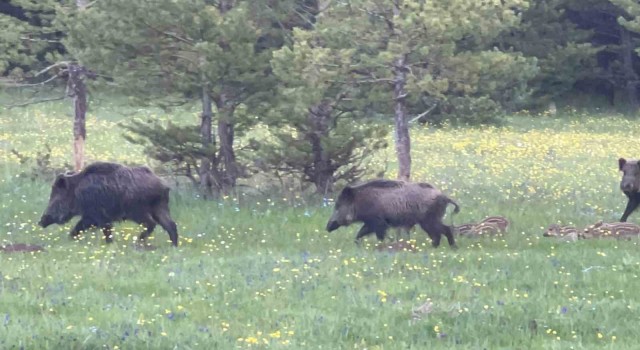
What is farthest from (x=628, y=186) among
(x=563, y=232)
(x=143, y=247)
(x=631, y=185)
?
(x=143, y=247)

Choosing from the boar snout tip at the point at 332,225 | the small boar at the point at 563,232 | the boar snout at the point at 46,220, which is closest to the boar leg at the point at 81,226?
the boar snout at the point at 46,220

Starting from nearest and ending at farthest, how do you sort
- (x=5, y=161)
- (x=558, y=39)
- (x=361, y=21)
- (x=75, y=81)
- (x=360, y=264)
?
(x=360, y=264) < (x=361, y=21) < (x=75, y=81) < (x=5, y=161) < (x=558, y=39)

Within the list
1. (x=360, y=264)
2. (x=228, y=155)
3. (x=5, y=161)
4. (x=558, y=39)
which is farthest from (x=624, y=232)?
(x=558, y=39)

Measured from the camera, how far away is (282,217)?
16344 millimetres

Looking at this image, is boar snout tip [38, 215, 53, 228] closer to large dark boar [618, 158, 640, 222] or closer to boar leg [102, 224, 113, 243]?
boar leg [102, 224, 113, 243]

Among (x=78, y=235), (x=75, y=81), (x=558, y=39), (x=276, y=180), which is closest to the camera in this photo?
(x=78, y=235)

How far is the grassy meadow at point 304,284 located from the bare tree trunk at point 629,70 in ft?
86.6

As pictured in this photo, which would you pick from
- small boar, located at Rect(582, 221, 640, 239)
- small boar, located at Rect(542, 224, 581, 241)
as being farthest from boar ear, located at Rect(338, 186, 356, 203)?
small boar, located at Rect(582, 221, 640, 239)

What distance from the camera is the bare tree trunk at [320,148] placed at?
18.5 metres

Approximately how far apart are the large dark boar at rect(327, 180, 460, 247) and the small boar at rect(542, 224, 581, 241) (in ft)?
4.78

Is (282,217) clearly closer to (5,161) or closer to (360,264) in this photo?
(360,264)

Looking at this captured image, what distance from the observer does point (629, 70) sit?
44.9 m

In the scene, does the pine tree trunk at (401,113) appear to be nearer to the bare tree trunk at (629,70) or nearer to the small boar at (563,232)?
the small boar at (563,232)

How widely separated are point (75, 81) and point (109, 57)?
3456 mm
